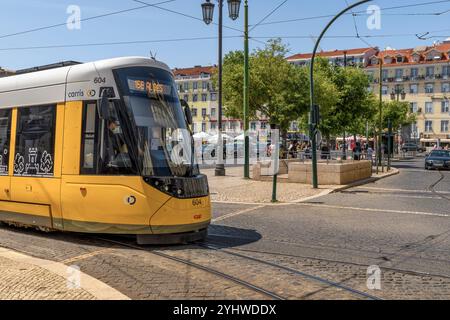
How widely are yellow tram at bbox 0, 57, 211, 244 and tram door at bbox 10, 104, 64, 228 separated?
2 cm

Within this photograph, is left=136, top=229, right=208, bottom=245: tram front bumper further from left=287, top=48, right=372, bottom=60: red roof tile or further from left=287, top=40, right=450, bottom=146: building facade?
left=287, top=48, right=372, bottom=60: red roof tile

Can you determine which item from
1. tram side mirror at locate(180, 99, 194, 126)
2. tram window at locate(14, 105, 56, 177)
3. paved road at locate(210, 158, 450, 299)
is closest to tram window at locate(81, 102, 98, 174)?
tram window at locate(14, 105, 56, 177)

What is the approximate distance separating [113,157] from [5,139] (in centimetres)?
293

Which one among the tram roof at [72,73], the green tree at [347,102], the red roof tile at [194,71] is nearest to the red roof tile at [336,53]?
the red roof tile at [194,71]

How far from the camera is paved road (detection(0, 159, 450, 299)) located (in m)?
5.87

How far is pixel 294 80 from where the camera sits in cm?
2952

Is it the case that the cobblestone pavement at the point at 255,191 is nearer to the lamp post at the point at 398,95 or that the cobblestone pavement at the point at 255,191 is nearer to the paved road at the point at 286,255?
the paved road at the point at 286,255

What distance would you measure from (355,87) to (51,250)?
3390 centimetres

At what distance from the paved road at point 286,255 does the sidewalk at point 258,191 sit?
279 centimetres

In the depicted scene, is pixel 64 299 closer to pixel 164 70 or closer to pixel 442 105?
pixel 164 70

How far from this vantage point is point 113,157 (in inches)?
315

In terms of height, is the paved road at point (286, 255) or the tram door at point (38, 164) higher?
the tram door at point (38, 164)

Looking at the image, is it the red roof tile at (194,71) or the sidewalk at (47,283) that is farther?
the red roof tile at (194,71)

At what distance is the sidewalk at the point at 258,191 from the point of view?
51.6ft
